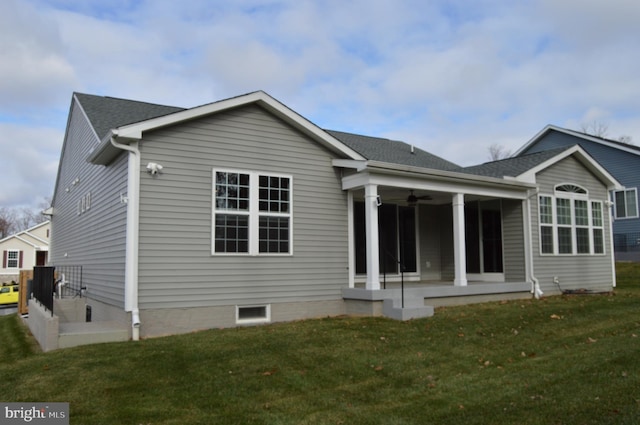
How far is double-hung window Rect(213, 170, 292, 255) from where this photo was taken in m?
9.52

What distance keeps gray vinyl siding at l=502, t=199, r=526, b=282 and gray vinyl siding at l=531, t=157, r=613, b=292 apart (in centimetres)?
33

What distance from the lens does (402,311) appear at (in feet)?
31.8

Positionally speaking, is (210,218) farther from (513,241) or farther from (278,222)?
(513,241)

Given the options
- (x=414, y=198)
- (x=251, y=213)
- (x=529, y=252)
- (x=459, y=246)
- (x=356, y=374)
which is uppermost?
(x=414, y=198)

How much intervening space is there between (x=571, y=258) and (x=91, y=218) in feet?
40.8

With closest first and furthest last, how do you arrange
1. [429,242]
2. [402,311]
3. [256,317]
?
[402,311], [256,317], [429,242]

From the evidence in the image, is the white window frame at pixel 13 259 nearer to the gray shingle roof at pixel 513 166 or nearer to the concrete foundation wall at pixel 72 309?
the concrete foundation wall at pixel 72 309

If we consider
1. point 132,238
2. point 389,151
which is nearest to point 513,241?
point 389,151

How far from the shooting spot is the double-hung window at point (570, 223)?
1372 centimetres

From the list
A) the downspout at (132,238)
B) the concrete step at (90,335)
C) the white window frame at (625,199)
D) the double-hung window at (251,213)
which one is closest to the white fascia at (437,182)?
the double-hung window at (251,213)

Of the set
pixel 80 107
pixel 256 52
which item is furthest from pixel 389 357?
pixel 256 52

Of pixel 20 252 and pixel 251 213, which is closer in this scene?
pixel 251 213

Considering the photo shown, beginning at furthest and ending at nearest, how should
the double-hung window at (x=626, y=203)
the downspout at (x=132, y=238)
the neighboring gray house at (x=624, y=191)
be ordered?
the double-hung window at (x=626, y=203)
the neighboring gray house at (x=624, y=191)
the downspout at (x=132, y=238)

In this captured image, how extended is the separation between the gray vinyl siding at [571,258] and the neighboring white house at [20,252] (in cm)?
3843
